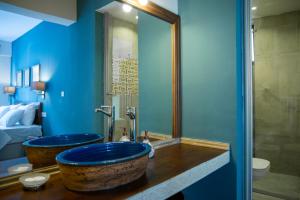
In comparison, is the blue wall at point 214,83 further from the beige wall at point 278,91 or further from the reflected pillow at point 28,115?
the beige wall at point 278,91

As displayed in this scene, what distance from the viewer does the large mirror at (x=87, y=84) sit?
107 cm

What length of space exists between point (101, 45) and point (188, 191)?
132 centimetres

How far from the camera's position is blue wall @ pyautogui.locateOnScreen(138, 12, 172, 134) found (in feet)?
5.90

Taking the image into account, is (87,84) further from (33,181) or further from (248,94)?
(248,94)

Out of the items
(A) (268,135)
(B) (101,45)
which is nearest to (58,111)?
(B) (101,45)

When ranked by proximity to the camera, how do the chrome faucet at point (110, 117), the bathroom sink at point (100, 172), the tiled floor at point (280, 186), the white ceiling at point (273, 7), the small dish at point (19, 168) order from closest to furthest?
the bathroom sink at point (100, 172)
the small dish at point (19, 168)
the chrome faucet at point (110, 117)
the tiled floor at point (280, 186)
the white ceiling at point (273, 7)

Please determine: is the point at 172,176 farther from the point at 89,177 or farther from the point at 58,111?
the point at 58,111

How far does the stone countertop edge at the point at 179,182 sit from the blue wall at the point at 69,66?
23.7 inches

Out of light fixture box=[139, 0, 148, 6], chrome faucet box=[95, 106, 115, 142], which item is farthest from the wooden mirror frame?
chrome faucet box=[95, 106, 115, 142]

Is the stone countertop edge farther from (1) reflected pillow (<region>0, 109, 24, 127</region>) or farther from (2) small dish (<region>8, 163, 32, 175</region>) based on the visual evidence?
(1) reflected pillow (<region>0, 109, 24, 127</region>)

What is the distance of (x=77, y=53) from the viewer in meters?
1.29

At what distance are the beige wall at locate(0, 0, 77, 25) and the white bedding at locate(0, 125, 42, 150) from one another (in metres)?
0.56

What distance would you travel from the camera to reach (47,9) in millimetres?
1147

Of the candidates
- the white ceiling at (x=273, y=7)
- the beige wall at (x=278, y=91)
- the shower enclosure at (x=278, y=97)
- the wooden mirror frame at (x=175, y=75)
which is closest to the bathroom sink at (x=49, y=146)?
the wooden mirror frame at (x=175, y=75)
